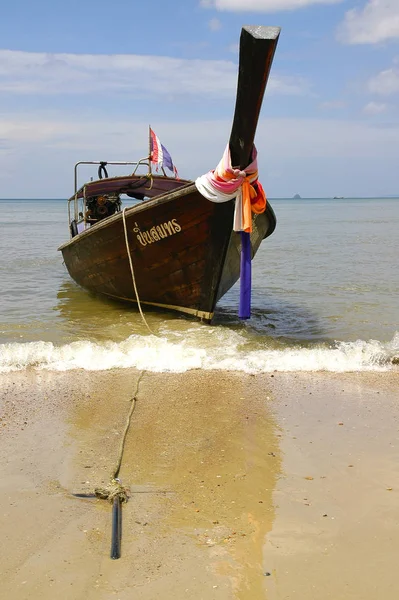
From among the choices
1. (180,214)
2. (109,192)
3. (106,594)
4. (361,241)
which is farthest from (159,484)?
(361,241)

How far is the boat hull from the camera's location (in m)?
7.65

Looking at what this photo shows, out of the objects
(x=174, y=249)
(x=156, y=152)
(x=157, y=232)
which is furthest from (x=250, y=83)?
(x=156, y=152)

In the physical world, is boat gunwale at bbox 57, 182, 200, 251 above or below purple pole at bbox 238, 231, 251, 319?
above

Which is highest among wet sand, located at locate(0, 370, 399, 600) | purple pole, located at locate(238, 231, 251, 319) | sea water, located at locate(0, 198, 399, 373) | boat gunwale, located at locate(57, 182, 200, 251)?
boat gunwale, located at locate(57, 182, 200, 251)

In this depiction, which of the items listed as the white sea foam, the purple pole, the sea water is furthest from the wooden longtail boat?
the white sea foam

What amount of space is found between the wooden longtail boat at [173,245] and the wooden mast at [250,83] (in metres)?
0.01

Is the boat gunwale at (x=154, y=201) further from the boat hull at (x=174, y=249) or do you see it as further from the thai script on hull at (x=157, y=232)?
the thai script on hull at (x=157, y=232)

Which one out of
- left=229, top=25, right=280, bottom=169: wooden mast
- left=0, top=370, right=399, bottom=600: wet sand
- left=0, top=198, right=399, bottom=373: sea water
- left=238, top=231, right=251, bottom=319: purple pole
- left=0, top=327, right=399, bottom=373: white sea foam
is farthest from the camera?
left=238, top=231, right=251, bottom=319: purple pole

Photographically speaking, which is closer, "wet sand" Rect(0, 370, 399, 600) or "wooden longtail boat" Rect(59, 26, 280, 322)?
"wet sand" Rect(0, 370, 399, 600)

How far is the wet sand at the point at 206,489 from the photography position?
2748 millimetres

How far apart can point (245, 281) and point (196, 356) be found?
1.02 meters

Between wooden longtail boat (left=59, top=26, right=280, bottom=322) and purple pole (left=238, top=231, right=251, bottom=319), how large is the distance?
0.69 metres

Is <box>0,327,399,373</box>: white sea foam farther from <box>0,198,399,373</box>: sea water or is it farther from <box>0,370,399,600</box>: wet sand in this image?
<box>0,370,399,600</box>: wet sand

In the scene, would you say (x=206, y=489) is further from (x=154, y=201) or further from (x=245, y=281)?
(x=154, y=201)
